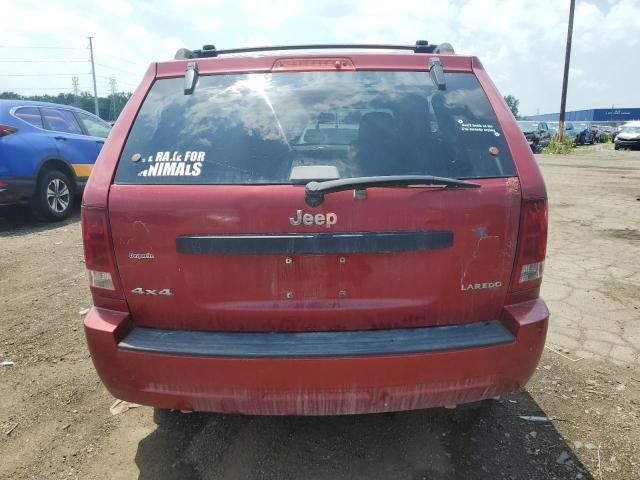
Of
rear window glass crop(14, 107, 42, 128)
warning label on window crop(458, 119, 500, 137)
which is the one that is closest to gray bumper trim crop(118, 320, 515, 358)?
warning label on window crop(458, 119, 500, 137)

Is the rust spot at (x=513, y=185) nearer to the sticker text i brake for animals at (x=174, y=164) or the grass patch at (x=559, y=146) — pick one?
the sticker text i brake for animals at (x=174, y=164)

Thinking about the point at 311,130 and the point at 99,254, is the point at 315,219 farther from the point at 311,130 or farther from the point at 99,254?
the point at 99,254

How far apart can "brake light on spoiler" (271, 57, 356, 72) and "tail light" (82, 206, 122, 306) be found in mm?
1113

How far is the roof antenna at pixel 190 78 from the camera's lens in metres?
2.40

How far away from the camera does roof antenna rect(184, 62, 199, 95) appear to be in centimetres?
240

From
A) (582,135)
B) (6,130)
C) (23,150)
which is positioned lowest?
(582,135)

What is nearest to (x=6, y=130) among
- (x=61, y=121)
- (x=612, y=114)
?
(x=61, y=121)

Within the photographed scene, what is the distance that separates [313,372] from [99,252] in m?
1.07

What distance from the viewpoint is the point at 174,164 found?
7.09 feet

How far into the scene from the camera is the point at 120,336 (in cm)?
212

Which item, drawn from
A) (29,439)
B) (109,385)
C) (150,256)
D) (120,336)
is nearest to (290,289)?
(150,256)

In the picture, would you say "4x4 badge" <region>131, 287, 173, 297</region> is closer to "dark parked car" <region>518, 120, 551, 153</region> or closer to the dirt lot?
the dirt lot

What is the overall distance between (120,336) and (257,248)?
73cm

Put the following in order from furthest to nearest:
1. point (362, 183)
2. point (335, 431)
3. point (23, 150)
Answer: point (23, 150)
point (335, 431)
point (362, 183)
